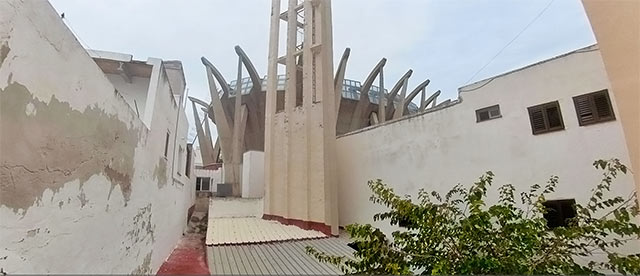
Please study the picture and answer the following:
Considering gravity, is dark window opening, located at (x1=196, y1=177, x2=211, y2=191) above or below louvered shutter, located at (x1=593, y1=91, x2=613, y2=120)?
below

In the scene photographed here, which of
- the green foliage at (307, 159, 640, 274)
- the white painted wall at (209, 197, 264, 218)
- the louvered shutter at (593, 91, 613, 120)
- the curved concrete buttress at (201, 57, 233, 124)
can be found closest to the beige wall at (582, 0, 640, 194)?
the green foliage at (307, 159, 640, 274)

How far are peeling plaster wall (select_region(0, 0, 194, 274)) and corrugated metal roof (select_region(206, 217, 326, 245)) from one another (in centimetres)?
299

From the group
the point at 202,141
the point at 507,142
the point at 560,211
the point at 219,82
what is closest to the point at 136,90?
the point at 507,142

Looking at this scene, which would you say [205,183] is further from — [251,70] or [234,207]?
[234,207]

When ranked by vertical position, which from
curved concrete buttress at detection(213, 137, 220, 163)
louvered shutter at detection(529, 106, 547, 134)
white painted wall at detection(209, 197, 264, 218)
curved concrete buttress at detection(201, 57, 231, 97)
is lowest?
white painted wall at detection(209, 197, 264, 218)

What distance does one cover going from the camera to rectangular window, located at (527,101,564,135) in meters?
4.48

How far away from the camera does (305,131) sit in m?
7.62

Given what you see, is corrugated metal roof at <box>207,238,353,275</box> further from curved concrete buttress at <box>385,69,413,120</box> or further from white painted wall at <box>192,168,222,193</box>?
curved concrete buttress at <box>385,69,413,120</box>

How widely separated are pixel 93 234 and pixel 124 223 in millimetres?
731

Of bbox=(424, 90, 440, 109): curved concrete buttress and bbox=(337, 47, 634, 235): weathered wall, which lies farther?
bbox=(424, 90, 440, 109): curved concrete buttress

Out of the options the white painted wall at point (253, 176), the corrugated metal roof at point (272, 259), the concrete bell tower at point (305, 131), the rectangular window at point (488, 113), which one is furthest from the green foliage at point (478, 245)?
the white painted wall at point (253, 176)

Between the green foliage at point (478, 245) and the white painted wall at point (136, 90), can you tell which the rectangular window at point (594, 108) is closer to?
the green foliage at point (478, 245)

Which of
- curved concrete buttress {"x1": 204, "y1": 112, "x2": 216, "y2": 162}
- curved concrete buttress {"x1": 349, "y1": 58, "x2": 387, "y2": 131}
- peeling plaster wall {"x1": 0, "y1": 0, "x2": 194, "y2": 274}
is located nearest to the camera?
peeling plaster wall {"x1": 0, "y1": 0, "x2": 194, "y2": 274}

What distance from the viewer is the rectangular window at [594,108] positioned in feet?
13.3
